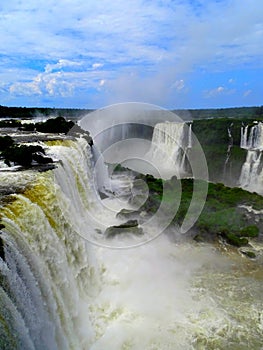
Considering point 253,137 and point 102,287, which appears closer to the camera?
point 102,287

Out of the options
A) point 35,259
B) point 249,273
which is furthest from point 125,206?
point 35,259

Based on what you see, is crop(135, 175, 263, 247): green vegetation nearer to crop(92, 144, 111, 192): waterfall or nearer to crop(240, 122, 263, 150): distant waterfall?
crop(92, 144, 111, 192): waterfall

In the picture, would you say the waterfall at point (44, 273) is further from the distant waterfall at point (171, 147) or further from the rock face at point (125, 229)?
the distant waterfall at point (171, 147)

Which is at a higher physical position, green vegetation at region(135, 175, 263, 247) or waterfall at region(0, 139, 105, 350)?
waterfall at region(0, 139, 105, 350)

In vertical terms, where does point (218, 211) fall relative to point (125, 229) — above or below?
below

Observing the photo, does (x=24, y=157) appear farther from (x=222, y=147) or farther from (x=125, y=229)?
(x=222, y=147)

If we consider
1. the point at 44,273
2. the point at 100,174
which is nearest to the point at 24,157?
the point at 44,273

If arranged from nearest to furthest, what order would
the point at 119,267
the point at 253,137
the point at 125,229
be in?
1. the point at 119,267
2. the point at 125,229
3. the point at 253,137

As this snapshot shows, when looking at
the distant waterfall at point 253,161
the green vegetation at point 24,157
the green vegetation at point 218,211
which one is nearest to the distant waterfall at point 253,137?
the distant waterfall at point 253,161

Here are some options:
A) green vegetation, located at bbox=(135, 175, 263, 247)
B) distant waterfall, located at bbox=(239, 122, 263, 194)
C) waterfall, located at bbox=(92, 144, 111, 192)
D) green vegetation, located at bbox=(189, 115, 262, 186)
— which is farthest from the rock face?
green vegetation, located at bbox=(189, 115, 262, 186)
